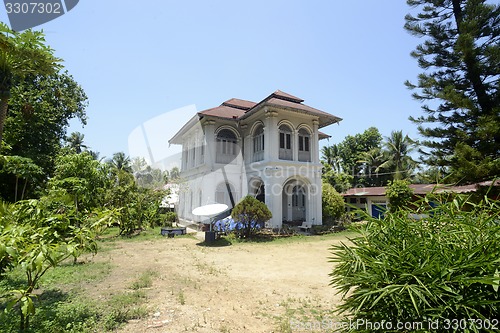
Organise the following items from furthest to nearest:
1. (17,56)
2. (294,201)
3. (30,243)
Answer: (294,201) → (17,56) → (30,243)

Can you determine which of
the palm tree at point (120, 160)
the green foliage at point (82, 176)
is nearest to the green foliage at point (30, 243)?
the green foliage at point (82, 176)

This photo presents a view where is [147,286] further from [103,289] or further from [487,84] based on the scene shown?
[487,84]

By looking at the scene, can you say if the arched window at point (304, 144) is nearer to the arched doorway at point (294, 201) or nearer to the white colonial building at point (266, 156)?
the white colonial building at point (266, 156)

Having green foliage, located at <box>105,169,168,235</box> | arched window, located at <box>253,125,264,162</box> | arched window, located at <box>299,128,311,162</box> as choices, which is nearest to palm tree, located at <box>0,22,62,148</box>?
green foliage, located at <box>105,169,168,235</box>

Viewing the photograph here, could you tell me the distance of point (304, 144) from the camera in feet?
50.1

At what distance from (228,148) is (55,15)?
11.4 meters

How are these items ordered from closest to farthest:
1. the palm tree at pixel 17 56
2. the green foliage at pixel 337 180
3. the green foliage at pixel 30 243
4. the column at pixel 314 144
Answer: the green foliage at pixel 30 243 → the palm tree at pixel 17 56 → the column at pixel 314 144 → the green foliage at pixel 337 180

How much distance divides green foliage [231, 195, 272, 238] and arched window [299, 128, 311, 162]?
4762 millimetres

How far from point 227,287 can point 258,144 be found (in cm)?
1040

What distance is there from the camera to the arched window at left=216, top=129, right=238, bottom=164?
15.7 m

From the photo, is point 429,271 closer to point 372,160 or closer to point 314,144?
point 314,144

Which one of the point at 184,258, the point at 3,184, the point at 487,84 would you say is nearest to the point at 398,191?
the point at 487,84

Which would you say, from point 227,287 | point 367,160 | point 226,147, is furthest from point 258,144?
point 367,160

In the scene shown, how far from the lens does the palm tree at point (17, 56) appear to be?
14.5 ft
